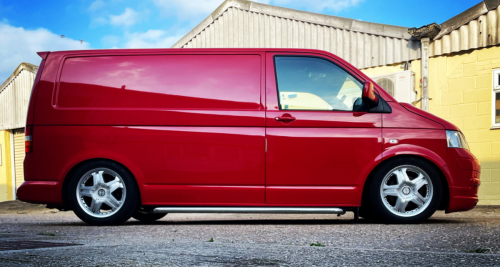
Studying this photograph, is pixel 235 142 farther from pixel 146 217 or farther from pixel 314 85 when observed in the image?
pixel 146 217

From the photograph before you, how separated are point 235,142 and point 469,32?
6.86m

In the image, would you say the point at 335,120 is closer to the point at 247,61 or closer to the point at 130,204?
the point at 247,61

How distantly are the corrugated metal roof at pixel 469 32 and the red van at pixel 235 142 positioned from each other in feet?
17.0

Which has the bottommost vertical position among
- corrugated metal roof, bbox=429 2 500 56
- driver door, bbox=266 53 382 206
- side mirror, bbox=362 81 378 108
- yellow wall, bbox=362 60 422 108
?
driver door, bbox=266 53 382 206

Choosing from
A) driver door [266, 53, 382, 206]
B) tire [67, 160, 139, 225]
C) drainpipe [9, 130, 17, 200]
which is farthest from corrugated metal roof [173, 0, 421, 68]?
drainpipe [9, 130, 17, 200]

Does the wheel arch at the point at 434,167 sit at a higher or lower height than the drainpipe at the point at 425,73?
lower

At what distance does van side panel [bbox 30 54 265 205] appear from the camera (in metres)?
5.53

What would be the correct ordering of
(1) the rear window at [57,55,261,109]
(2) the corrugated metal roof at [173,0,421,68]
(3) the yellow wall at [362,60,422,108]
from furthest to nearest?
(2) the corrugated metal roof at [173,0,421,68], (3) the yellow wall at [362,60,422,108], (1) the rear window at [57,55,261,109]

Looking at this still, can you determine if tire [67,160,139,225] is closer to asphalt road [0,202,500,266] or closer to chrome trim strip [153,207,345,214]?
asphalt road [0,202,500,266]

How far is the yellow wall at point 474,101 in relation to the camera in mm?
9859

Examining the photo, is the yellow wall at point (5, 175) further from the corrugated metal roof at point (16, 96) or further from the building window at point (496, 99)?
the building window at point (496, 99)

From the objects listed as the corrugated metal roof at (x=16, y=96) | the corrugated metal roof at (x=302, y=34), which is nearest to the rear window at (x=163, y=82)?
the corrugated metal roof at (x=302, y=34)

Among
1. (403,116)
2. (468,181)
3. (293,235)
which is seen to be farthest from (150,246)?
(468,181)

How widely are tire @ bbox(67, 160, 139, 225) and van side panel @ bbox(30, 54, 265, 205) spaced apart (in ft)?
0.35
